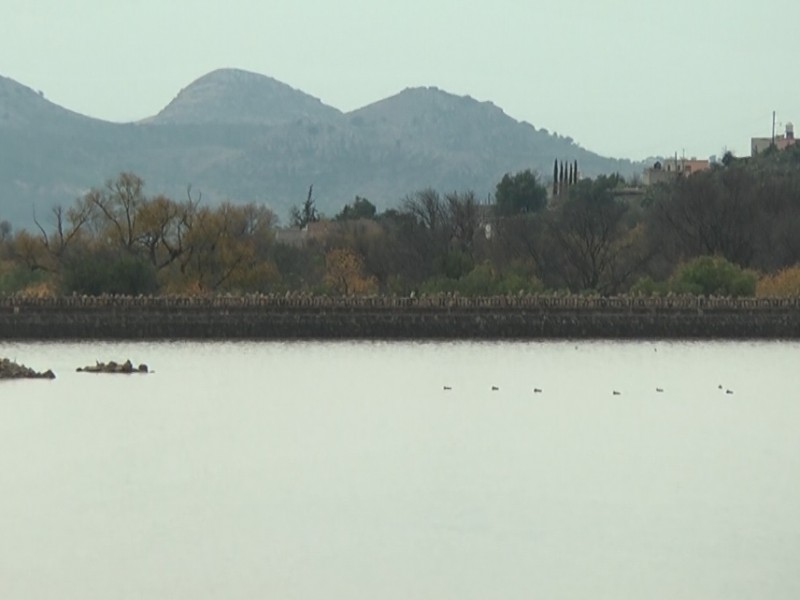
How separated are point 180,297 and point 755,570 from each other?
64.7m

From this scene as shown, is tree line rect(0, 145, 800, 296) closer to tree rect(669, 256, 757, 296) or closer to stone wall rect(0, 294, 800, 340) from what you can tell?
tree rect(669, 256, 757, 296)

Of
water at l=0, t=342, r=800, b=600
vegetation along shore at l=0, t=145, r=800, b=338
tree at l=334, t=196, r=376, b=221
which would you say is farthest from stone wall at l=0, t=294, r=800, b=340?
tree at l=334, t=196, r=376, b=221

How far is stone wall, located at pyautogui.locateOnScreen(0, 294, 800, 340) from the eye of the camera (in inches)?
3868

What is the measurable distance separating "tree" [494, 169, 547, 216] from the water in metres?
99.6

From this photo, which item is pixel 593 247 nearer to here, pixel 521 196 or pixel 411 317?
pixel 411 317

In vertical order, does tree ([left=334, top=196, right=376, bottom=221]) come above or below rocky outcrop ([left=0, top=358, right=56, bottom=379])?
above

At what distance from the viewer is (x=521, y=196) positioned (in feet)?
591

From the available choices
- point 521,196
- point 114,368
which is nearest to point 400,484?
point 114,368

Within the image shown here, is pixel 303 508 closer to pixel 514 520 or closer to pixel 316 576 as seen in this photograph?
pixel 514 520

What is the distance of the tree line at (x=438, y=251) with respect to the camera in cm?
11000

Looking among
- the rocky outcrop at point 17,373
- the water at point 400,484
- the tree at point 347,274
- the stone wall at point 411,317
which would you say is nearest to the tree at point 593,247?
the tree at point 347,274

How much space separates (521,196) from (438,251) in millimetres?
52711

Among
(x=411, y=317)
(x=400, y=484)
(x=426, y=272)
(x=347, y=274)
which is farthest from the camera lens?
(x=426, y=272)

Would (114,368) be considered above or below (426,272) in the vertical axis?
below
